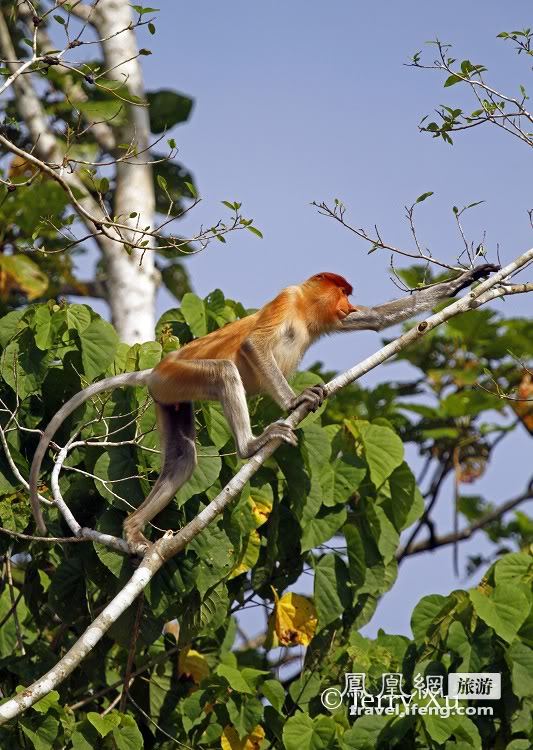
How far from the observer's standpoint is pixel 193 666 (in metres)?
5.41

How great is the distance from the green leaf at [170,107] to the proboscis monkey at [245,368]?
3851 mm

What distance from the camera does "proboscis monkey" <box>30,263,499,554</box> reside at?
15.5ft

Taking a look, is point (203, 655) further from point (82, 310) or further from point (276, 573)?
point (82, 310)

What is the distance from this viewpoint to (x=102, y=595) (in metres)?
5.22

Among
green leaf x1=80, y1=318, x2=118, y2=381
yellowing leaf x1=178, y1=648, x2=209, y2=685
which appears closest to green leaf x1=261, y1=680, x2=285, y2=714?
yellowing leaf x1=178, y1=648, x2=209, y2=685

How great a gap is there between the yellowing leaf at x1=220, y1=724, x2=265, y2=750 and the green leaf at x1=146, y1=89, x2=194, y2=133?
5180 millimetres

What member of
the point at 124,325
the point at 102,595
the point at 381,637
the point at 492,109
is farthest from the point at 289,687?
the point at 124,325

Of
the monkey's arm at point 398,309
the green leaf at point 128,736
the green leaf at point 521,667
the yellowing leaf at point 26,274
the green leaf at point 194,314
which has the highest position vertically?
the yellowing leaf at point 26,274

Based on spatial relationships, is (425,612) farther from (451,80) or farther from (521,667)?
(451,80)

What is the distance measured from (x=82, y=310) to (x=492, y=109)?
1.98 m

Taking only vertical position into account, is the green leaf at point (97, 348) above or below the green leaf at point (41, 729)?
above

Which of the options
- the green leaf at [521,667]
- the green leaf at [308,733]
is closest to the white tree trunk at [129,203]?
the green leaf at [308,733]

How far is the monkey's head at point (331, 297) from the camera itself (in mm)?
5320

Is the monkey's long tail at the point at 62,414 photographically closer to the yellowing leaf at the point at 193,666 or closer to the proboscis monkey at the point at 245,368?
the proboscis monkey at the point at 245,368
